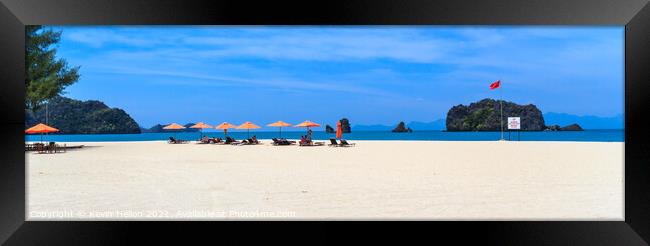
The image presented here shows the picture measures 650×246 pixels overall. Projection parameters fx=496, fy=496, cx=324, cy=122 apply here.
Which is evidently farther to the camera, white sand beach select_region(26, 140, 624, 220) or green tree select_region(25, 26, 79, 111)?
green tree select_region(25, 26, 79, 111)

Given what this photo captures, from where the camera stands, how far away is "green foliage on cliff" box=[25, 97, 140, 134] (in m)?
75.6

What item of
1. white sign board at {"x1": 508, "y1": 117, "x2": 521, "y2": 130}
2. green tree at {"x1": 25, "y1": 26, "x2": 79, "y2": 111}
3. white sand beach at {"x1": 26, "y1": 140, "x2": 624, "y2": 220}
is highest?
green tree at {"x1": 25, "y1": 26, "x2": 79, "y2": 111}

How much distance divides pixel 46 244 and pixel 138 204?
6.70 feet

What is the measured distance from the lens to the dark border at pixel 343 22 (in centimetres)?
382

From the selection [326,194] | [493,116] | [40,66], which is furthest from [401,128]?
[326,194]

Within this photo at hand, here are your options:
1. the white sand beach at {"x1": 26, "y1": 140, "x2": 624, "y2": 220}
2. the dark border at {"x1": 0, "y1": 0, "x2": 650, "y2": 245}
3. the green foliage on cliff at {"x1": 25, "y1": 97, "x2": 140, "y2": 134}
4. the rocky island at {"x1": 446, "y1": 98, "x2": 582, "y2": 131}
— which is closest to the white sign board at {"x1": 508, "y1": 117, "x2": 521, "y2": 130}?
the white sand beach at {"x1": 26, "y1": 140, "x2": 624, "y2": 220}

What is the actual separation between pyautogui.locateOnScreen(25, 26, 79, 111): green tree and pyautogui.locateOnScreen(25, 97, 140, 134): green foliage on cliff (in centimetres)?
5902

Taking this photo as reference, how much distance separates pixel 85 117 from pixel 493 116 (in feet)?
212

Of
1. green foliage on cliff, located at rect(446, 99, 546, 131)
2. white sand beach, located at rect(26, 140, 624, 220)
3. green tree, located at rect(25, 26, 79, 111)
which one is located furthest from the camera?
green foliage on cliff, located at rect(446, 99, 546, 131)

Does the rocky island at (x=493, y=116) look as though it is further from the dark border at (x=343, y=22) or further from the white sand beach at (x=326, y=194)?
the dark border at (x=343, y=22)

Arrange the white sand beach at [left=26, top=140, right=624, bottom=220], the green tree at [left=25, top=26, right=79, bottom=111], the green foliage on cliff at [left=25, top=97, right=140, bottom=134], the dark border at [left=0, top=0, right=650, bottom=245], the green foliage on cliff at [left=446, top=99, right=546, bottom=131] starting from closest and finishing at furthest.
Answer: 1. the dark border at [left=0, top=0, right=650, bottom=245]
2. the white sand beach at [left=26, top=140, right=624, bottom=220]
3. the green tree at [left=25, top=26, right=79, bottom=111]
4. the green foliage on cliff at [left=25, top=97, right=140, bottom=134]
5. the green foliage on cliff at [left=446, top=99, right=546, bottom=131]

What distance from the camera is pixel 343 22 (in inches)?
154

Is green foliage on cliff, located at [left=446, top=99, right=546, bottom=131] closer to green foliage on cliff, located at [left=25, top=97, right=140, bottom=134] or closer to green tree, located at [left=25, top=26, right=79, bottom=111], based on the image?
green foliage on cliff, located at [left=25, top=97, right=140, bottom=134]

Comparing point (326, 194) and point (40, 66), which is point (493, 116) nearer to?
point (40, 66)
